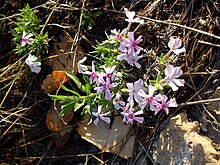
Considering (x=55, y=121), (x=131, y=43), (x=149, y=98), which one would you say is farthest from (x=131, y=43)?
(x=55, y=121)

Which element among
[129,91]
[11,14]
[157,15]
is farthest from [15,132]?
[157,15]

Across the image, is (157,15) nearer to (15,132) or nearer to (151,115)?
(151,115)

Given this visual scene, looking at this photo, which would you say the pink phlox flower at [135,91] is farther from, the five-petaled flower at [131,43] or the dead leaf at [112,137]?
the dead leaf at [112,137]

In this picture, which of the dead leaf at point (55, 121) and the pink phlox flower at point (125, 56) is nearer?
the pink phlox flower at point (125, 56)

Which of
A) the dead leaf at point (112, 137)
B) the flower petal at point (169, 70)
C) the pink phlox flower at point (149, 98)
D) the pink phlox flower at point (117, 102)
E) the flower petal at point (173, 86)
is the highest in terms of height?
the flower petal at point (169, 70)

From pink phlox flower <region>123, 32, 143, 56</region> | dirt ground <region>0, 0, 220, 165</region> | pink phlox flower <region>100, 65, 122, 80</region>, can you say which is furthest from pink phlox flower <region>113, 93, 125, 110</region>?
dirt ground <region>0, 0, 220, 165</region>

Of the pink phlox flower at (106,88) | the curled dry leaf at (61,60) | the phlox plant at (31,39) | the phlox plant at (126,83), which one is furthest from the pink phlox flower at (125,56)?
the phlox plant at (31,39)

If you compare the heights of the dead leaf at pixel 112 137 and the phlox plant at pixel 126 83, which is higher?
the phlox plant at pixel 126 83

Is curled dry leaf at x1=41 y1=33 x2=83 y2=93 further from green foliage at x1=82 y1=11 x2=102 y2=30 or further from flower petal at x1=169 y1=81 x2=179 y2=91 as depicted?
flower petal at x1=169 y1=81 x2=179 y2=91
